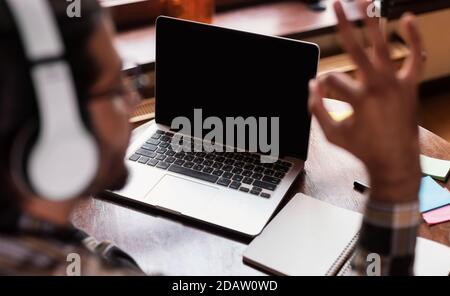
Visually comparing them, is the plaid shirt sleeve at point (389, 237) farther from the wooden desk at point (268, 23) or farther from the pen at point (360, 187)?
the wooden desk at point (268, 23)

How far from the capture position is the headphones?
51cm

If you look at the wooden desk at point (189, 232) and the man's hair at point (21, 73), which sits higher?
the man's hair at point (21, 73)

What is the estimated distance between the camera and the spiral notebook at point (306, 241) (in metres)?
0.90

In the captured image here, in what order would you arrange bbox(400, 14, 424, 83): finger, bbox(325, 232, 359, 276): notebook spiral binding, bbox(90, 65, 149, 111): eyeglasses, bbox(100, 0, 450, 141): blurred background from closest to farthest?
bbox(90, 65, 149, 111): eyeglasses → bbox(400, 14, 424, 83): finger → bbox(325, 232, 359, 276): notebook spiral binding → bbox(100, 0, 450, 141): blurred background

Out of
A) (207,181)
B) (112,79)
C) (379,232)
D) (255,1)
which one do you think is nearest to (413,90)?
(379,232)

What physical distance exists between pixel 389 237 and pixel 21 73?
0.50 m

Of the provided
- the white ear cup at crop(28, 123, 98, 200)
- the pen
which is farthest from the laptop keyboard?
the white ear cup at crop(28, 123, 98, 200)

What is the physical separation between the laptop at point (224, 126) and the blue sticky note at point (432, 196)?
0.24 meters

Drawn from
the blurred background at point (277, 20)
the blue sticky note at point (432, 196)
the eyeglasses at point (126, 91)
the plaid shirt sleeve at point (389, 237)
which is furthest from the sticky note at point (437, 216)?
the blurred background at point (277, 20)

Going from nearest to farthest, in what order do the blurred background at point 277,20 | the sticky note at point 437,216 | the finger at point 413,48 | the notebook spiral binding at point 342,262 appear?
1. the finger at point 413,48
2. the notebook spiral binding at point 342,262
3. the sticky note at point 437,216
4. the blurred background at point 277,20

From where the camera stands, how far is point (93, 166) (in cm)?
59

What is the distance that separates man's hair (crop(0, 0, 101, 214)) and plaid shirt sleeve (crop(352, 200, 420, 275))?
15.8 inches

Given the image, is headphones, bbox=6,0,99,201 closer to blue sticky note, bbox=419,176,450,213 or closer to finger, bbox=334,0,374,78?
finger, bbox=334,0,374,78
